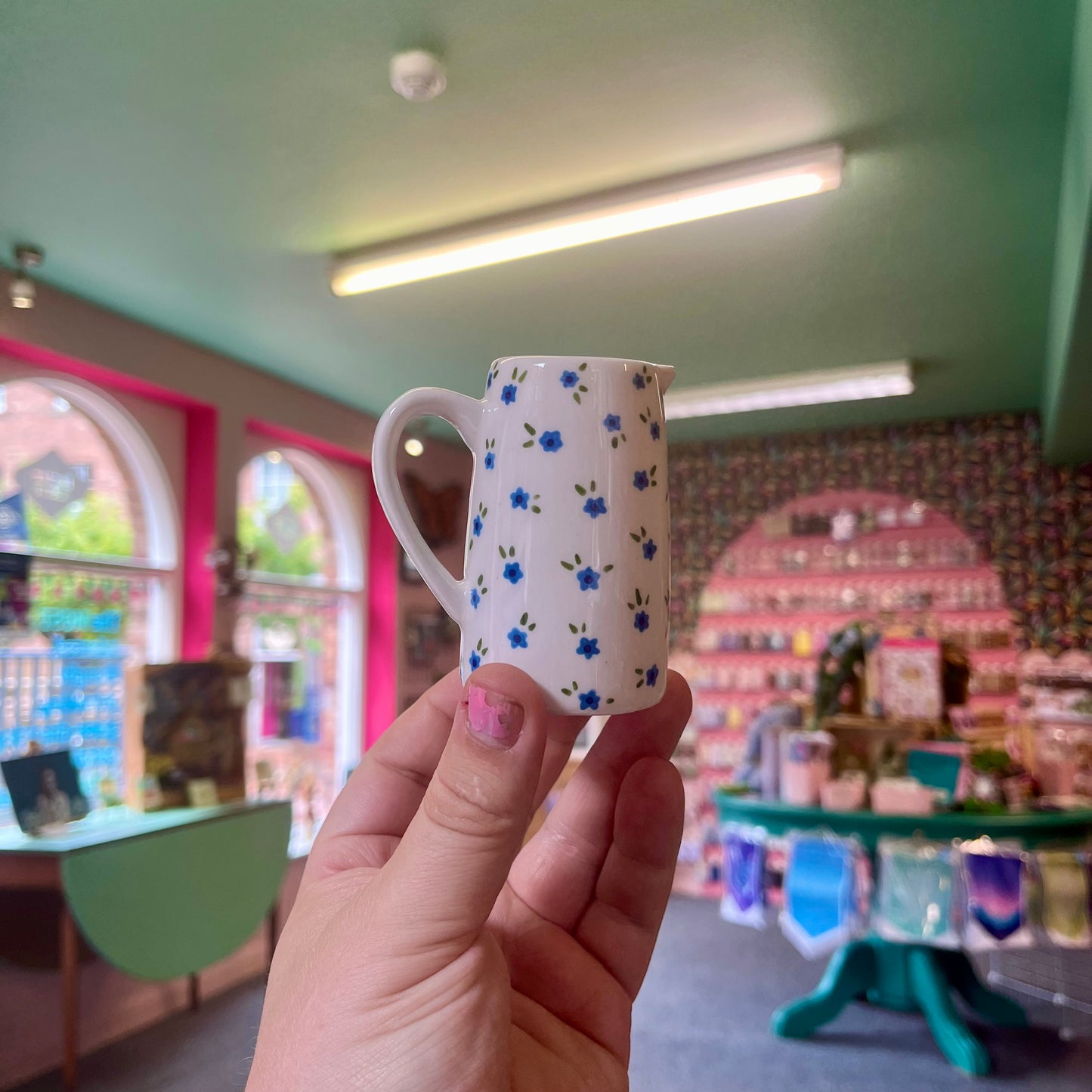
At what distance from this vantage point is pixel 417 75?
202cm

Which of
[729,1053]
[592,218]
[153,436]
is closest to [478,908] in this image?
[592,218]

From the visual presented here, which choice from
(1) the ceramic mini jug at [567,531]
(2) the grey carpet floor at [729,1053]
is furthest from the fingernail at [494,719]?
(2) the grey carpet floor at [729,1053]

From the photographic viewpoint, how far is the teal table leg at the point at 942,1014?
299 centimetres

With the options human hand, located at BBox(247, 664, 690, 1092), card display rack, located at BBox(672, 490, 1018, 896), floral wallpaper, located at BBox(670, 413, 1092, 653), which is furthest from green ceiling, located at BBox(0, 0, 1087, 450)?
card display rack, located at BBox(672, 490, 1018, 896)

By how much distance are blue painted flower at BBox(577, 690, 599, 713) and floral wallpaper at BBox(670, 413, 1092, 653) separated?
15.8ft

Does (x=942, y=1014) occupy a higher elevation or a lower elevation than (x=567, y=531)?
lower

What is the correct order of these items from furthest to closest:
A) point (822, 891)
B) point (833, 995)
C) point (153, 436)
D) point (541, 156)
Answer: point (153, 436) < point (833, 995) < point (822, 891) < point (541, 156)

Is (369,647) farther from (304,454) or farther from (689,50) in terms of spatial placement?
(689,50)

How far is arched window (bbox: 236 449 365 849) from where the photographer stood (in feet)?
15.0

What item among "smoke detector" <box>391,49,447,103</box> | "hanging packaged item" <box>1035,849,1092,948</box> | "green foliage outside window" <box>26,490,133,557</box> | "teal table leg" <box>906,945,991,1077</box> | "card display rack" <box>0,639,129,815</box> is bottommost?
"teal table leg" <box>906,945,991,1077</box>

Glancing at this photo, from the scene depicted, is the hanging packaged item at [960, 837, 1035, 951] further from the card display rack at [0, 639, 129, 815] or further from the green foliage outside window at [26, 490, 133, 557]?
the green foliage outside window at [26, 490, 133, 557]

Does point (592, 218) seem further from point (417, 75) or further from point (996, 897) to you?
point (996, 897)

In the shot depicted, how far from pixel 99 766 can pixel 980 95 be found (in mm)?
3868

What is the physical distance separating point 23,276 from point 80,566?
115 centimetres
